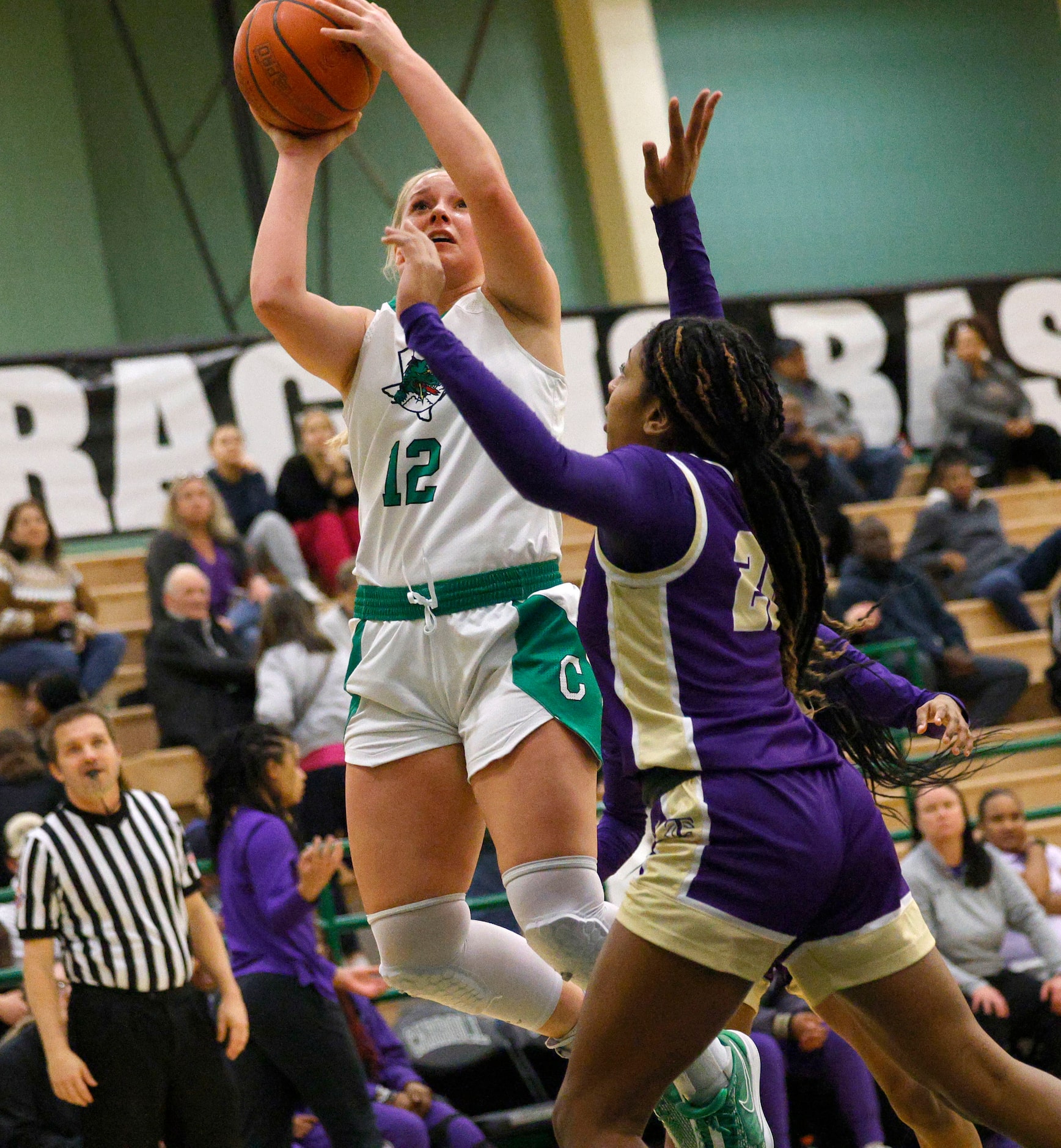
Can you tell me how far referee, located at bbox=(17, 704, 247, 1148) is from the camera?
15.3 ft

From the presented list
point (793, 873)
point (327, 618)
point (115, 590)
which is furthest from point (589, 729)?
point (115, 590)

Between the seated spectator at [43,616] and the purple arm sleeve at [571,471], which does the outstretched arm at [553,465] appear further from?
the seated spectator at [43,616]

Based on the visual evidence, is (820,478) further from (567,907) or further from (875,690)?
(567,907)

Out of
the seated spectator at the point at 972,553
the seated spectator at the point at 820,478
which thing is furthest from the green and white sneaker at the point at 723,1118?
the seated spectator at the point at 972,553

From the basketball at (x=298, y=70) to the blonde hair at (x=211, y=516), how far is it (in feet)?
16.3

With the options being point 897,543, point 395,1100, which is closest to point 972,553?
point 897,543

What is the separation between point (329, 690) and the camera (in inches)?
266

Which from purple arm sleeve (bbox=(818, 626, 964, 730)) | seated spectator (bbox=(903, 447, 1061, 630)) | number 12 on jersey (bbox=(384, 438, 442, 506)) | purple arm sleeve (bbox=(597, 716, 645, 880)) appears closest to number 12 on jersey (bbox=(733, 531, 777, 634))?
purple arm sleeve (bbox=(818, 626, 964, 730))

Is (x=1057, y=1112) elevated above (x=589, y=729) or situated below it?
below

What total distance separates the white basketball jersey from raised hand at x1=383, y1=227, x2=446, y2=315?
445 millimetres

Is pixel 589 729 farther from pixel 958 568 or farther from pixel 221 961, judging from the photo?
pixel 958 568

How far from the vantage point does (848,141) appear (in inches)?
540

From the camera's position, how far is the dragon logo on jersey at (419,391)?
10.1 feet

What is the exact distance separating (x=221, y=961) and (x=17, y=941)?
0.99 m
